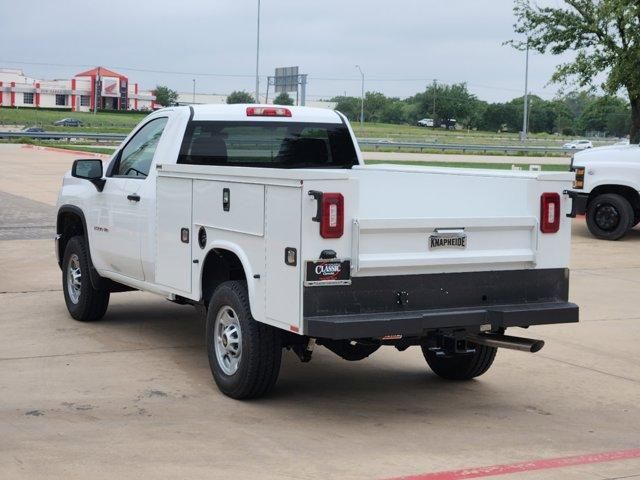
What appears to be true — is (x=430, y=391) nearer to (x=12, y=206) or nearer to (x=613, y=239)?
(x=613, y=239)

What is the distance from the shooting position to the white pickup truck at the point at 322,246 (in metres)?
6.48

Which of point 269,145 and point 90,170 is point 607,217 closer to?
point 269,145

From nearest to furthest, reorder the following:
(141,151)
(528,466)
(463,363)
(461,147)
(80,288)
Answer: (528,466)
(463,363)
(141,151)
(80,288)
(461,147)

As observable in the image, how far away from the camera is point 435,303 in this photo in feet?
22.6

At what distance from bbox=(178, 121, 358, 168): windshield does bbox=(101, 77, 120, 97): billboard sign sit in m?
135

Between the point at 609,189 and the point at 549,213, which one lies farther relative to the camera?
the point at 609,189

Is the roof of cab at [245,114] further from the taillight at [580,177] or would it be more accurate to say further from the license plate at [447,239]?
the taillight at [580,177]

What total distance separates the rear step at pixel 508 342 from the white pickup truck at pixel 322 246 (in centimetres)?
1

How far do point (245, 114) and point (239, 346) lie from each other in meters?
2.42

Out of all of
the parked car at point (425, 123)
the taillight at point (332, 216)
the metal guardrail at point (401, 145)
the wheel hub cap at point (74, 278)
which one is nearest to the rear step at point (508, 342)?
the taillight at point (332, 216)

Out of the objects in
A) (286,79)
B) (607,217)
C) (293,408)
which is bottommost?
(293,408)

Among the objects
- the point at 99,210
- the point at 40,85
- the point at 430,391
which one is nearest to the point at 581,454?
the point at 430,391

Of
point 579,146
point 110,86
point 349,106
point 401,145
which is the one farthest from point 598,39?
point 110,86

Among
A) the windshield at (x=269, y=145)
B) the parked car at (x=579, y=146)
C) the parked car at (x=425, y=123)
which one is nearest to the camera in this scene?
the windshield at (x=269, y=145)
